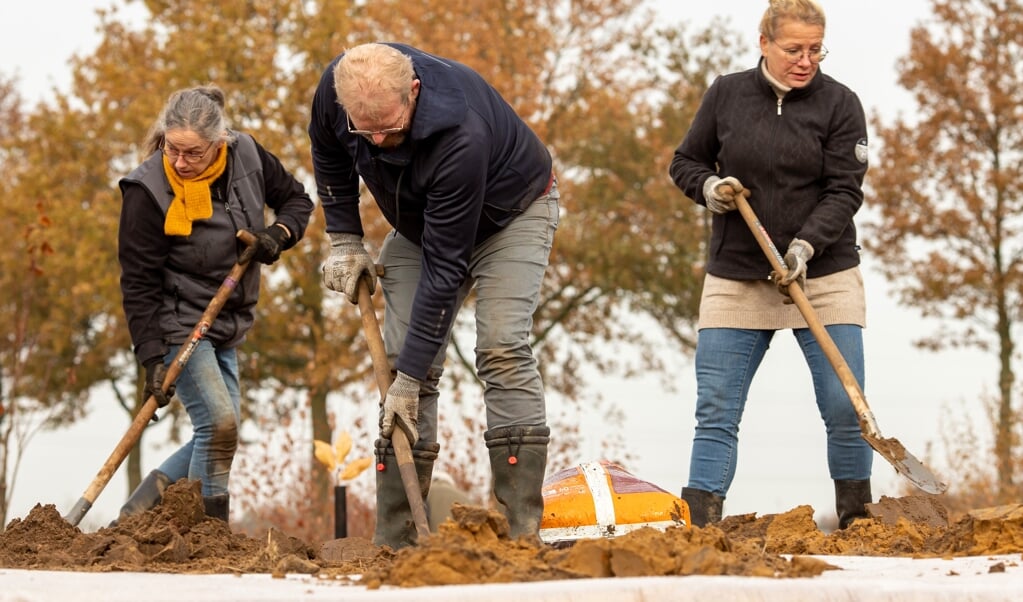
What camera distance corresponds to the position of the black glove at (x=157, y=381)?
5160 millimetres

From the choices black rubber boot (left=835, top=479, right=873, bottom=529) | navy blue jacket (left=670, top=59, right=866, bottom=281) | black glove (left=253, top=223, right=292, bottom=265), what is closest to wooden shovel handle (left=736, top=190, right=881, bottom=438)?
navy blue jacket (left=670, top=59, right=866, bottom=281)

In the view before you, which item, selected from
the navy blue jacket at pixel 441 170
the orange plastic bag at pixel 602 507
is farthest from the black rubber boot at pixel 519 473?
the navy blue jacket at pixel 441 170

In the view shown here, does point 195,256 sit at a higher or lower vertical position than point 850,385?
higher

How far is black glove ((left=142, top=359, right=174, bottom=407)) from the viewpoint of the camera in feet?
16.9

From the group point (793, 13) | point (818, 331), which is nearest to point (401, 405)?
point (818, 331)

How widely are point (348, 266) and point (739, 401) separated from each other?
1.57 meters

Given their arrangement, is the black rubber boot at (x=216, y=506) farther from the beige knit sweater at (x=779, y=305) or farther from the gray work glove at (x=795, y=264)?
the gray work glove at (x=795, y=264)

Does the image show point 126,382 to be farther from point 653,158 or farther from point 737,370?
point 737,370

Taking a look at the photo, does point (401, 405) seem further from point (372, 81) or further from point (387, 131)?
point (372, 81)

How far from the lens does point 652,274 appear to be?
1716cm

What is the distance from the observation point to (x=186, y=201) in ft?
17.1

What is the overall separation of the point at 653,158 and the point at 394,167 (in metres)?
13.3

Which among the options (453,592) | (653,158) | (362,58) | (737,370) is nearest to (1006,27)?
(653,158)

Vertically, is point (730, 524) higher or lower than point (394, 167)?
lower
